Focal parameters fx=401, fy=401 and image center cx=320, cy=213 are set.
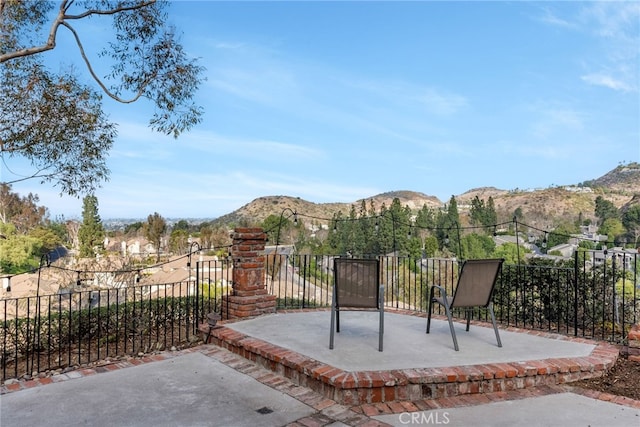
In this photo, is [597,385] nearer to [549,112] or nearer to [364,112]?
[364,112]

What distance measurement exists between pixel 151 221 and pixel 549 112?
33087 mm

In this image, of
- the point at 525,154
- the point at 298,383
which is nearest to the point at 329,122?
the point at 525,154

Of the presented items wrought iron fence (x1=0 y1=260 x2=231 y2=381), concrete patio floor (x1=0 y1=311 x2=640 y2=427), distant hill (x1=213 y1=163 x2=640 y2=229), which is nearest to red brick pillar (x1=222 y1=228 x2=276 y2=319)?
wrought iron fence (x1=0 y1=260 x2=231 y2=381)

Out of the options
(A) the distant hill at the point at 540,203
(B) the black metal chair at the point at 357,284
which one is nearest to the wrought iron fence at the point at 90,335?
(B) the black metal chair at the point at 357,284

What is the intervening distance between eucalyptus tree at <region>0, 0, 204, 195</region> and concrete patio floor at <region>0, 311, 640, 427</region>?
5132mm

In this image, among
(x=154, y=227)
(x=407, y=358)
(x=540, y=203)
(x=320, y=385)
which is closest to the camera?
(x=320, y=385)

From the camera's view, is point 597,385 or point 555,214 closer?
point 597,385

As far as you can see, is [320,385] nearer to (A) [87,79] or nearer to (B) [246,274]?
(B) [246,274]

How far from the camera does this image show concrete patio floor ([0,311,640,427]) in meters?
2.48

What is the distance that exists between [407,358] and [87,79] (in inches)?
286

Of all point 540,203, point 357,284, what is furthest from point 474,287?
point 540,203

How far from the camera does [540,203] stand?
1665 inches

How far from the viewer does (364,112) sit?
1459cm

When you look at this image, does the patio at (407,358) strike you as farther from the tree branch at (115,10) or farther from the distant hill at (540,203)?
the distant hill at (540,203)
